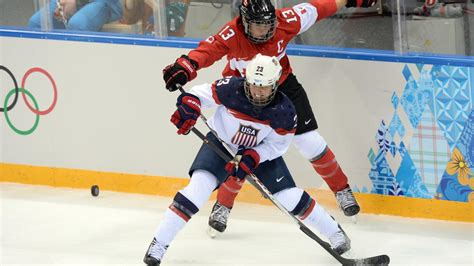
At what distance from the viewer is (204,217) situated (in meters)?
6.25

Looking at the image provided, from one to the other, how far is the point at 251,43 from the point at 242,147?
0.66 meters

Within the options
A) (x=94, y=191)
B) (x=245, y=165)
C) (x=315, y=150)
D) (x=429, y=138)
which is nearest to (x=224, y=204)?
(x=315, y=150)

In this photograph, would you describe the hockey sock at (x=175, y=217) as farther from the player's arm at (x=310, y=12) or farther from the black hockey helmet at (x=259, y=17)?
the player's arm at (x=310, y=12)

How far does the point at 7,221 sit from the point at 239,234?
4.05 ft

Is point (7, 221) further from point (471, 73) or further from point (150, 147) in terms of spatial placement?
point (471, 73)

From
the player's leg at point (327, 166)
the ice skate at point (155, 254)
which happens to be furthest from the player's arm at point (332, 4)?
the ice skate at point (155, 254)

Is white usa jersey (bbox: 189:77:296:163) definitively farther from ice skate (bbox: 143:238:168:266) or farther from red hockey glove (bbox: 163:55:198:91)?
ice skate (bbox: 143:238:168:266)

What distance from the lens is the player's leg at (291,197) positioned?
17.4 ft

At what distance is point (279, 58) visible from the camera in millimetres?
5852

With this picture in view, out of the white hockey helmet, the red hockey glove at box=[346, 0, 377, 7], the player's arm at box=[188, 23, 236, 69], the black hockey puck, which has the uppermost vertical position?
the white hockey helmet

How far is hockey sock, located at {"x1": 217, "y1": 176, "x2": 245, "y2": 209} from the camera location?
5.93m

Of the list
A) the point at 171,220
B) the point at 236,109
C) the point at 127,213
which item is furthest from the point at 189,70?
the point at 127,213

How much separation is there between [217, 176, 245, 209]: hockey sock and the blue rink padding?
31.9 inches

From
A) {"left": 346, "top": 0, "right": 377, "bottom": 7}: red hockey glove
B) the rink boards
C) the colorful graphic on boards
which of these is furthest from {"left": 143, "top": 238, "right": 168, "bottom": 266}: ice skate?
{"left": 346, "top": 0, "right": 377, "bottom": 7}: red hockey glove
